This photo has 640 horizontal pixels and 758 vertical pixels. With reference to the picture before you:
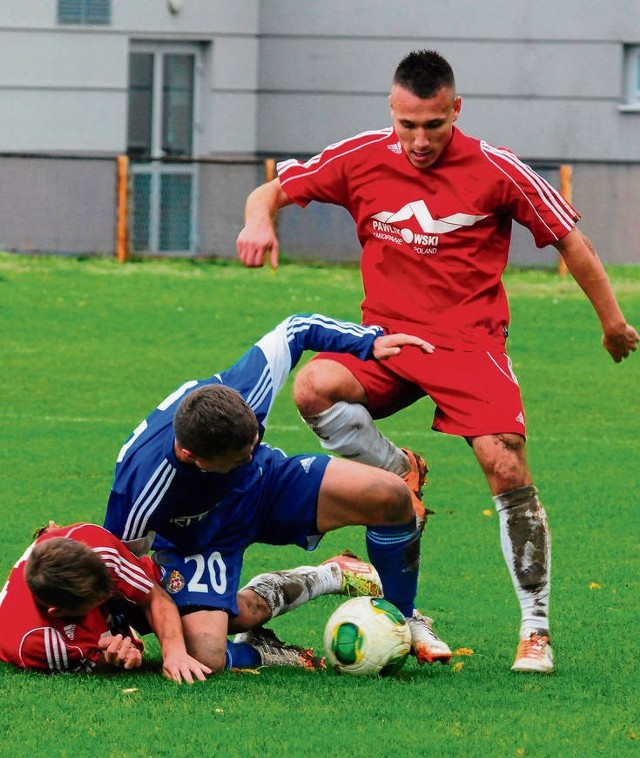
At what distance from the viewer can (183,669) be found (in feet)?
19.5

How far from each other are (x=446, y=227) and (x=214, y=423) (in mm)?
1525

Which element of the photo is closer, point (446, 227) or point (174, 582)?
point (174, 582)

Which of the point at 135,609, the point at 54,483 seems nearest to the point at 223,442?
the point at 135,609

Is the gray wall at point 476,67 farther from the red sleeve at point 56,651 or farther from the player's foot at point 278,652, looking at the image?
the red sleeve at point 56,651

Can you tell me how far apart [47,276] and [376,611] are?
1447 centimetres

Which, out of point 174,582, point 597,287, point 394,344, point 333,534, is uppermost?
point 597,287

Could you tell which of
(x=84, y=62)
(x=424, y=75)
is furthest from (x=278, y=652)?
(x=84, y=62)

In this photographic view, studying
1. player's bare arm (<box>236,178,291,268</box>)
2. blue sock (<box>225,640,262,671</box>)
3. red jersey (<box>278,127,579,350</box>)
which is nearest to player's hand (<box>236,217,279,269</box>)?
player's bare arm (<box>236,178,291,268</box>)

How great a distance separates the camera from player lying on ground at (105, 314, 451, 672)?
20.1 ft

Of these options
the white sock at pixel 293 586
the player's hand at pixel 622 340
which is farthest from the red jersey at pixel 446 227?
the white sock at pixel 293 586

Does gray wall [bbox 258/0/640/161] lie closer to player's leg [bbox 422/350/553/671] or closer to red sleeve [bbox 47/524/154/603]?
player's leg [bbox 422/350/553/671]

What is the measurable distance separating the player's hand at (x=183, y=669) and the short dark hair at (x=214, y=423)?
2.45 ft

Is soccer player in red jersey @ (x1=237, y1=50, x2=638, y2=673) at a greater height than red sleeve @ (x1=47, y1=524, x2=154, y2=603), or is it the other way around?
soccer player in red jersey @ (x1=237, y1=50, x2=638, y2=673)

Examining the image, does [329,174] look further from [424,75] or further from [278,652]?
[278,652]
